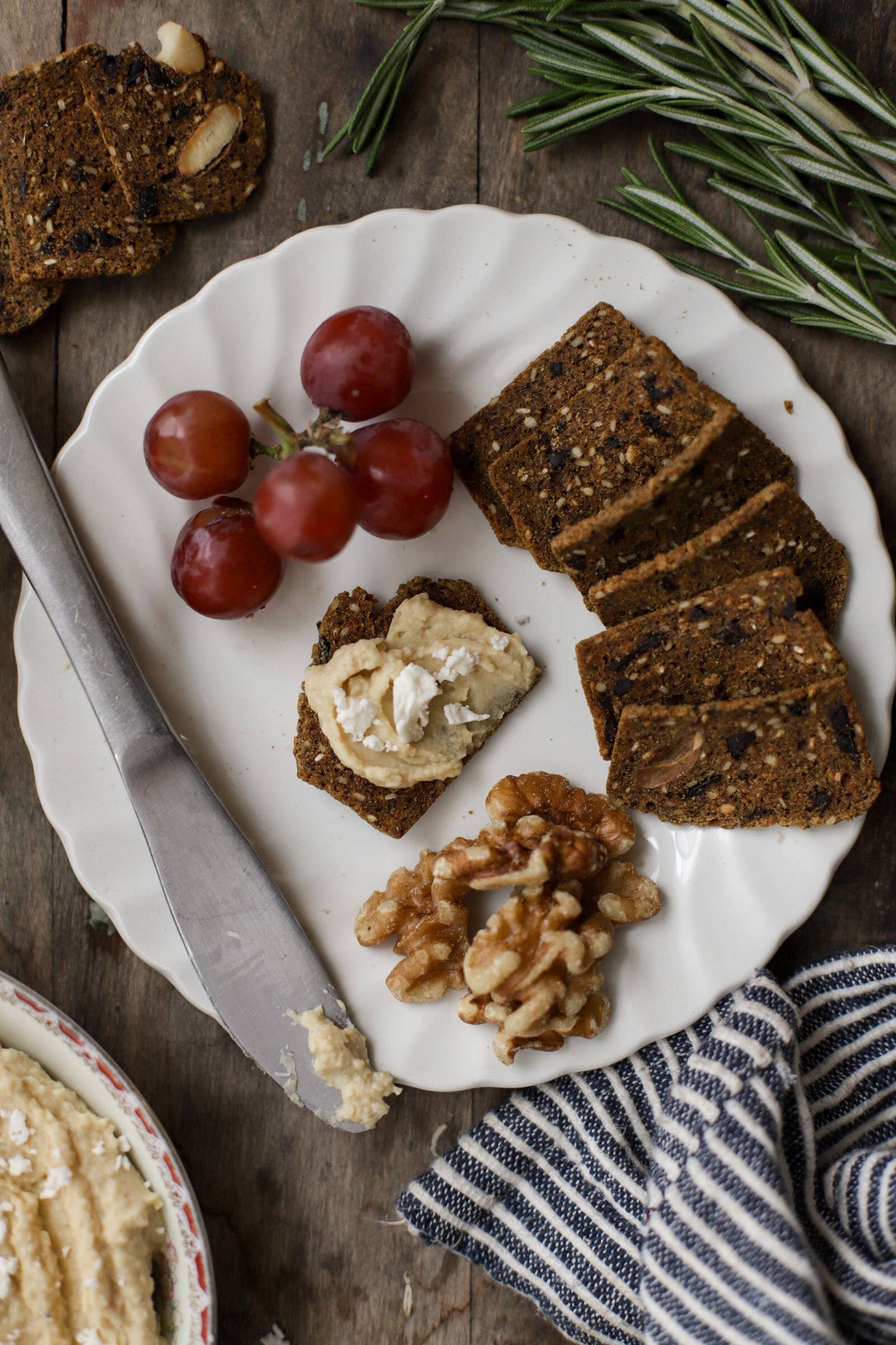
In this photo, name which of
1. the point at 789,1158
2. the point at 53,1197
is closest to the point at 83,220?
the point at 53,1197

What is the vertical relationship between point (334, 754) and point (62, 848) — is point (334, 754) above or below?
Answer: above

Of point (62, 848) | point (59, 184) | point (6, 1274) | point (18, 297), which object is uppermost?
point (59, 184)

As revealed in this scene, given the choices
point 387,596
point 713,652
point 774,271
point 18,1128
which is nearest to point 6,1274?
point 18,1128

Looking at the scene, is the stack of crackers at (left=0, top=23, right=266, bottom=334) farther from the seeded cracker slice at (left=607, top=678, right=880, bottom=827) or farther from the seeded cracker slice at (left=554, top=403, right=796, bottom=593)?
the seeded cracker slice at (left=607, top=678, right=880, bottom=827)

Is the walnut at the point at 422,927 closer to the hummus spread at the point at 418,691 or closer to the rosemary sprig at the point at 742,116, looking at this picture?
the hummus spread at the point at 418,691

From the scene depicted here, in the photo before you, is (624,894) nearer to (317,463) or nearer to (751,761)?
(751,761)

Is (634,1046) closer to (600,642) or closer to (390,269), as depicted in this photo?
(600,642)
